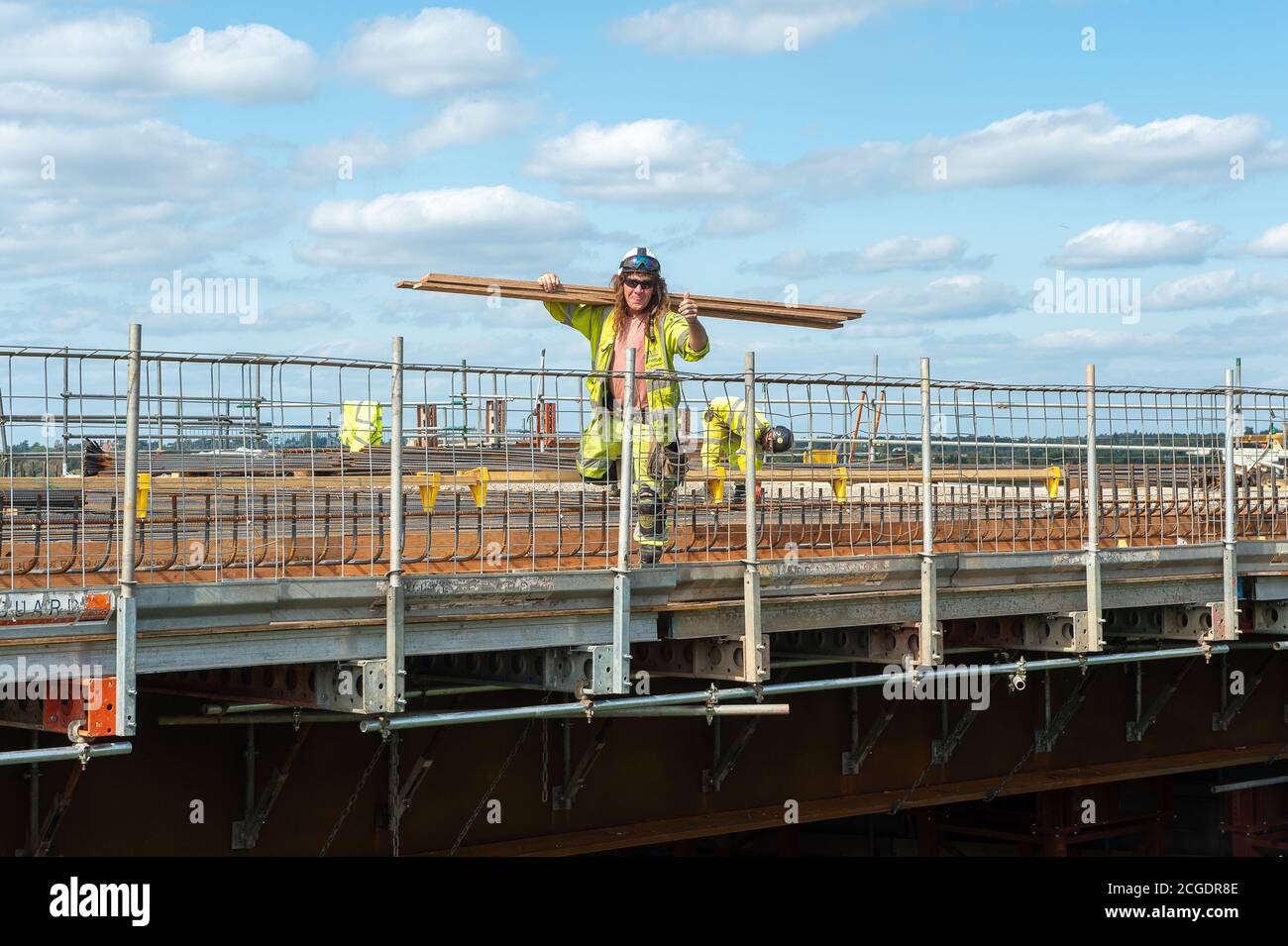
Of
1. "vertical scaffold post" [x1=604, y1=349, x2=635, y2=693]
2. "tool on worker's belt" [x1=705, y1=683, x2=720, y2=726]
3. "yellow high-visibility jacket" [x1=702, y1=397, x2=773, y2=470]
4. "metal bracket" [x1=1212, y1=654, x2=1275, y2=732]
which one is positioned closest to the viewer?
"vertical scaffold post" [x1=604, y1=349, x2=635, y2=693]

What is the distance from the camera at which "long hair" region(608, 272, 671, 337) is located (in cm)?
1134

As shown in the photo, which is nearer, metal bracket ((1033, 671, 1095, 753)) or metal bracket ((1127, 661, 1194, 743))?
metal bracket ((1033, 671, 1095, 753))

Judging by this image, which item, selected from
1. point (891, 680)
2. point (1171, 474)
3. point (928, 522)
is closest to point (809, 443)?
point (928, 522)

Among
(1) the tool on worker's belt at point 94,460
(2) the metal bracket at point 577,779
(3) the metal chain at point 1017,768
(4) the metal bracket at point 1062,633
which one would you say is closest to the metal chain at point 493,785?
(2) the metal bracket at point 577,779

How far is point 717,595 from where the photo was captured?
10.5 m

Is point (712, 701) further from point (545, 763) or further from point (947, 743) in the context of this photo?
point (947, 743)

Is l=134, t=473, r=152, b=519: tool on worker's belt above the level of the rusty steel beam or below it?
above

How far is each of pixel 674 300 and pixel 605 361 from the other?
62cm

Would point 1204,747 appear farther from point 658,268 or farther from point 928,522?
point 658,268

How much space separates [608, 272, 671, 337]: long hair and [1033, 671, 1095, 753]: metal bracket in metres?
5.22

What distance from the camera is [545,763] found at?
11.4m

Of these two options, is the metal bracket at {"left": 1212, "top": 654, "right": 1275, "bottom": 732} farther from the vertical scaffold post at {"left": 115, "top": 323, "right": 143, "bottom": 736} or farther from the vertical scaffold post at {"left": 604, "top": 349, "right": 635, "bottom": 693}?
the vertical scaffold post at {"left": 115, "top": 323, "right": 143, "bottom": 736}

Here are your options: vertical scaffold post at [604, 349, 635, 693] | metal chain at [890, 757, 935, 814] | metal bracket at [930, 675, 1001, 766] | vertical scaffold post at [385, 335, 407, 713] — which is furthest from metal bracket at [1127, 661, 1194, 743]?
vertical scaffold post at [385, 335, 407, 713]
